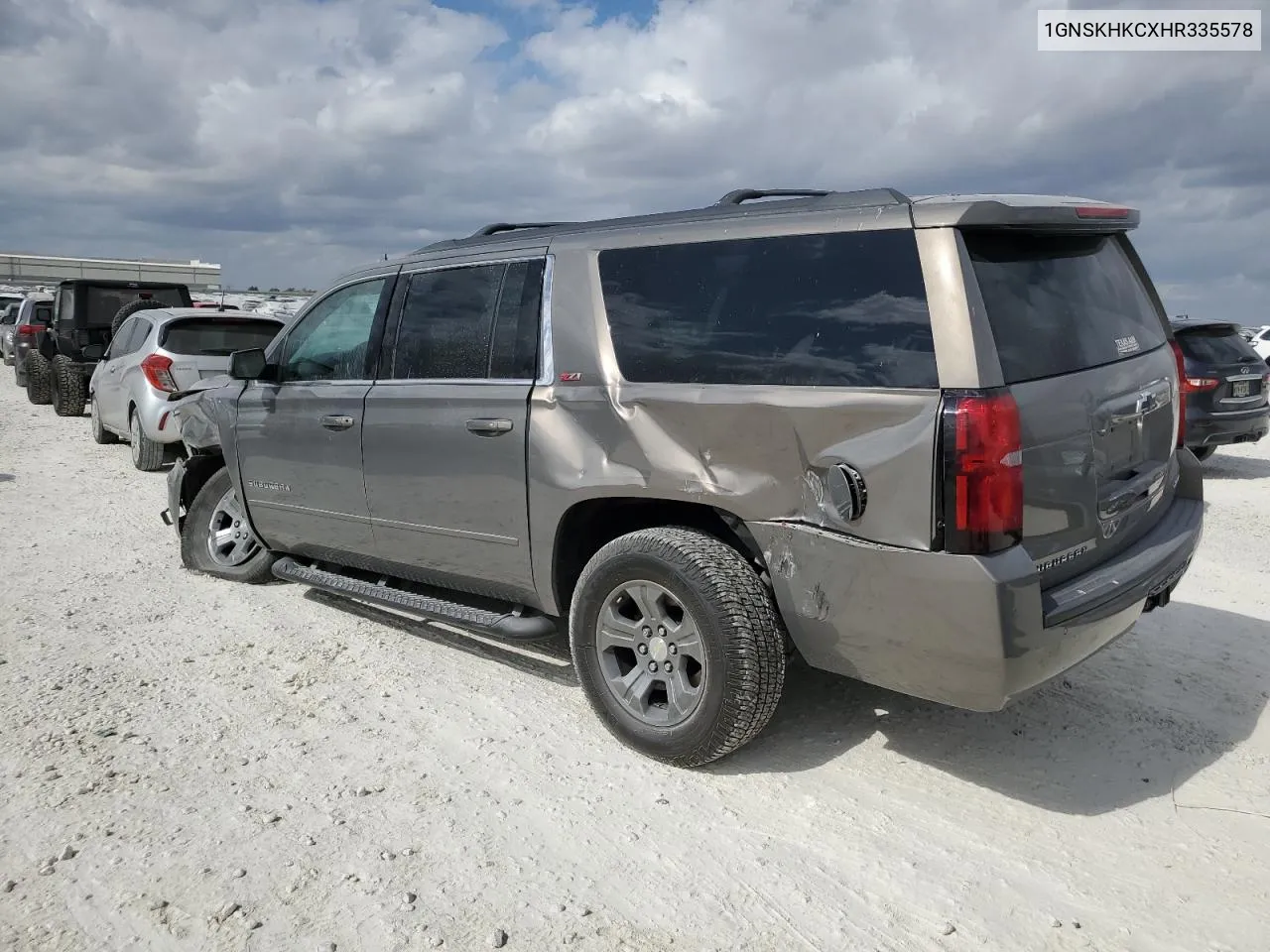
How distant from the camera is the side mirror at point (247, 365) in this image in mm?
5059

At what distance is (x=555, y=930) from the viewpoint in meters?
2.68

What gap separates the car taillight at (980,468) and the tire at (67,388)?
1471cm

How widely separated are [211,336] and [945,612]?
899 centimetres

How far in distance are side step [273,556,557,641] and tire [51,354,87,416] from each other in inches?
434

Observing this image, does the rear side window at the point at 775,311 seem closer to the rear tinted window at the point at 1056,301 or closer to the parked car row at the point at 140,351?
the rear tinted window at the point at 1056,301

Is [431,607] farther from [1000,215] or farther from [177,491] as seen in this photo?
[1000,215]

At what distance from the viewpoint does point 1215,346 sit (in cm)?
985

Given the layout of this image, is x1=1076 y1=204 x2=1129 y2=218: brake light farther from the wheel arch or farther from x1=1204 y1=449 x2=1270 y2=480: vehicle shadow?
x1=1204 y1=449 x2=1270 y2=480: vehicle shadow

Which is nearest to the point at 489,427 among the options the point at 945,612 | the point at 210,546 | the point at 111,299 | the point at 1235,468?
the point at 945,612

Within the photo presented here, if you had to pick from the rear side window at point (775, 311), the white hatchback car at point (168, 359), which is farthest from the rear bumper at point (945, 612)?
the white hatchback car at point (168, 359)

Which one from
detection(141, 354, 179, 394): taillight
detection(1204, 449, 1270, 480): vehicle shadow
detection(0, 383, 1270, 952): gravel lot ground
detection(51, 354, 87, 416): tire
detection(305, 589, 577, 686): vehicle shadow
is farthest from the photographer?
detection(51, 354, 87, 416): tire

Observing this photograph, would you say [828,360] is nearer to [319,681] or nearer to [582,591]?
[582,591]

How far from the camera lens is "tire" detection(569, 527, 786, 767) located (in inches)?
129

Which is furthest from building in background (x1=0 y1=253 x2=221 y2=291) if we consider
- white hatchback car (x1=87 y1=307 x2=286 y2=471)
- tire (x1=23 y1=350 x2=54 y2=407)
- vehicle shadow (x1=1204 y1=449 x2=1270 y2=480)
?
vehicle shadow (x1=1204 y1=449 x2=1270 y2=480)
